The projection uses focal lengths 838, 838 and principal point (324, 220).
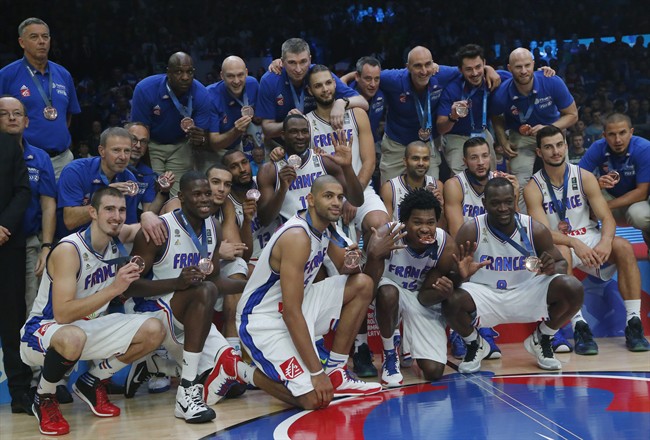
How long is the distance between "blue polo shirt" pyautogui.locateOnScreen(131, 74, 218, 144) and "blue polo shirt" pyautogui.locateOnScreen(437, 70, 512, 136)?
2081 millimetres

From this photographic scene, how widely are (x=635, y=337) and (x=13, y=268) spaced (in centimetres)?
462

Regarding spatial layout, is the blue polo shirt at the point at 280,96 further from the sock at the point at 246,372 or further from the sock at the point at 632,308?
the sock at the point at 632,308

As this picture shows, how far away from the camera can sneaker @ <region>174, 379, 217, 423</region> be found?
16.7ft

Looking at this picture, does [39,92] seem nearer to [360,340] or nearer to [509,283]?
[360,340]

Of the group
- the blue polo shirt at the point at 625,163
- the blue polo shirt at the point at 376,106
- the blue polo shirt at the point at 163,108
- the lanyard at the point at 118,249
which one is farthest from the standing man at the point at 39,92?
the blue polo shirt at the point at 625,163

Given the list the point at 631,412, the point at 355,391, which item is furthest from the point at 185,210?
the point at 631,412

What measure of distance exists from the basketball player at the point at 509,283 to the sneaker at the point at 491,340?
30 cm

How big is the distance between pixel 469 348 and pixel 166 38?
10.6 metres

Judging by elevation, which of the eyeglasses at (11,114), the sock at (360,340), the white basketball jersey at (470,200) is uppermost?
the eyeglasses at (11,114)

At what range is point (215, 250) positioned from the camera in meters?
5.88

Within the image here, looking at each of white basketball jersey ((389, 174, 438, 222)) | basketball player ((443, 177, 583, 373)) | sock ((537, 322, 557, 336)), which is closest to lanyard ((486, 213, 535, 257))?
basketball player ((443, 177, 583, 373))

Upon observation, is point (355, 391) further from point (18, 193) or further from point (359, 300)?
point (18, 193)

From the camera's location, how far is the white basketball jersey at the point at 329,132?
685 centimetres

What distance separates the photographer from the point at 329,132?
6.86 m
